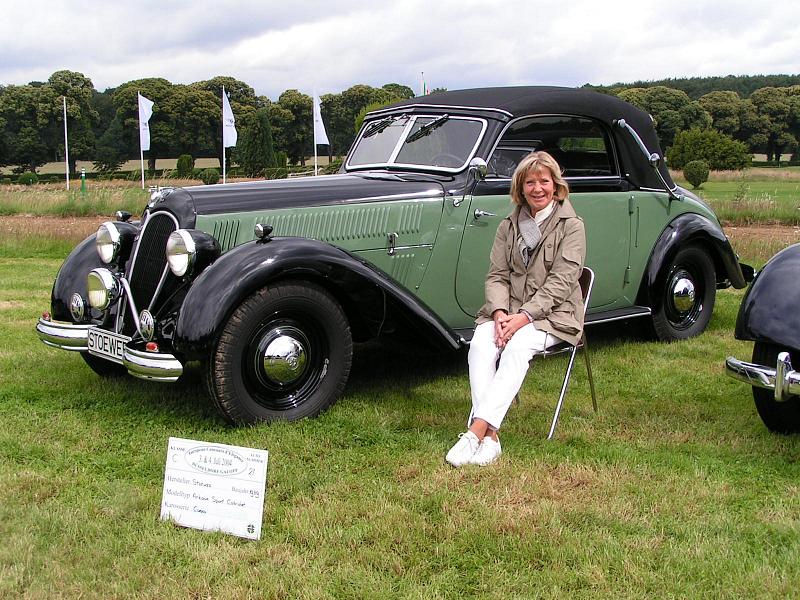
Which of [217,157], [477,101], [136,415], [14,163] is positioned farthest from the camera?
[217,157]

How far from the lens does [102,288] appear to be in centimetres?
457

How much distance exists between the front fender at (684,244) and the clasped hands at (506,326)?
2.44 metres

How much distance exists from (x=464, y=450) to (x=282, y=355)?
44.8 inches

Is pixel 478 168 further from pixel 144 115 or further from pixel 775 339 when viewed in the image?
pixel 144 115

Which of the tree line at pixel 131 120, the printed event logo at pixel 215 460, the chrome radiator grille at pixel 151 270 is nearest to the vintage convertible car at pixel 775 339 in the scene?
the printed event logo at pixel 215 460

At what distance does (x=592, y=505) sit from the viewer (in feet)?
10.8

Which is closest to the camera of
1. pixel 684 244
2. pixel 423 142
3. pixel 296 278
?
pixel 296 278

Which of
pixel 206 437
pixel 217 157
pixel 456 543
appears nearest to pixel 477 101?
pixel 206 437

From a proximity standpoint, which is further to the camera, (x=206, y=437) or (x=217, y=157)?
(x=217, y=157)

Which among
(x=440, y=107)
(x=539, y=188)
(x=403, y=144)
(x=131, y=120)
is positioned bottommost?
(x=539, y=188)

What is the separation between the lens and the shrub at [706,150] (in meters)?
36.4

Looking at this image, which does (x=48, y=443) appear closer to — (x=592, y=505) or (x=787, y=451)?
(x=592, y=505)

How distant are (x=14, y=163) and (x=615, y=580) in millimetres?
59394

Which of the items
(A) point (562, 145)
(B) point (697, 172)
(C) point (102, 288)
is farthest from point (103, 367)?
(B) point (697, 172)
